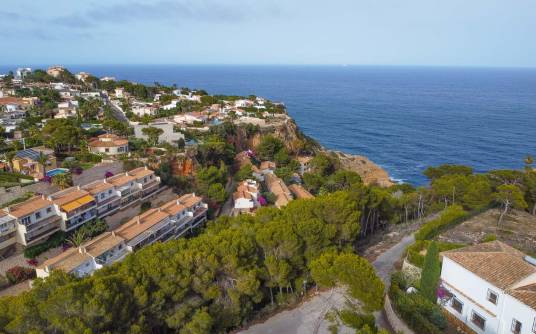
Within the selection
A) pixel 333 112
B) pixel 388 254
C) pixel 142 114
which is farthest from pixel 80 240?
pixel 333 112

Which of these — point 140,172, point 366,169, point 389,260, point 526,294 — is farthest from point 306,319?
point 366,169

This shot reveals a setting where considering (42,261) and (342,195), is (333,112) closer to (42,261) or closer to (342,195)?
(342,195)

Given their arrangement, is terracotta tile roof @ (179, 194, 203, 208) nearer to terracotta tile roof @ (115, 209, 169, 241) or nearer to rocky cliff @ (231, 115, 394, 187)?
terracotta tile roof @ (115, 209, 169, 241)

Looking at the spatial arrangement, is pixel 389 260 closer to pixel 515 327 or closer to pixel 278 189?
pixel 515 327

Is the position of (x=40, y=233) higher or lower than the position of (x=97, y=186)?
lower

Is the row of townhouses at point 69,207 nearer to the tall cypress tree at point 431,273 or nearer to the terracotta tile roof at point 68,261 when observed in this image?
the terracotta tile roof at point 68,261

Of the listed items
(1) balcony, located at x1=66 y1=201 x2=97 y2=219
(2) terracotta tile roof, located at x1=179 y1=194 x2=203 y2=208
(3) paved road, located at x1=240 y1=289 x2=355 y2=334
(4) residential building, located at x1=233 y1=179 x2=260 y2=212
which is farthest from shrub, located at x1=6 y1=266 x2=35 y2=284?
(4) residential building, located at x1=233 y1=179 x2=260 y2=212
